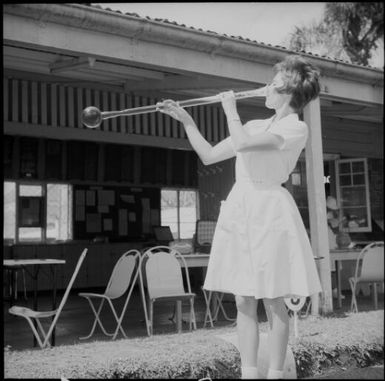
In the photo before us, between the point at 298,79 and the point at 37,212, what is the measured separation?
30.9 feet

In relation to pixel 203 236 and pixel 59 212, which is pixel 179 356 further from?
pixel 59 212

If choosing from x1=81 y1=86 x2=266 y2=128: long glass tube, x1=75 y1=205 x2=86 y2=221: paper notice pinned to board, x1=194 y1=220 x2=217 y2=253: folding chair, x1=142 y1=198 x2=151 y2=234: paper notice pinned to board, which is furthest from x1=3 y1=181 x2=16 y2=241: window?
x1=81 y1=86 x2=266 y2=128: long glass tube

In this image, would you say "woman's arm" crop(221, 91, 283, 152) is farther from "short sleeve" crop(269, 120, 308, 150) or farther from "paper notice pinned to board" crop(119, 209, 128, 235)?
"paper notice pinned to board" crop(119, 209, 128, 235)

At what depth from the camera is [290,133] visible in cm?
220

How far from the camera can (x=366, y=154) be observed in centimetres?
979

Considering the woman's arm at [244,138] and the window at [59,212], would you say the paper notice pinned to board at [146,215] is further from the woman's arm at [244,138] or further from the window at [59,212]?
the woman's arm at [244,138]

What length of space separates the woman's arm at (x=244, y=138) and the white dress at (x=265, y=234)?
0.05m

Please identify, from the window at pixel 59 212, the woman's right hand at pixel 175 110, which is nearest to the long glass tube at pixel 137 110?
the woman's right hand at pixel 175 110

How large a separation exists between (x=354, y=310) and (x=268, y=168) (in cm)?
515

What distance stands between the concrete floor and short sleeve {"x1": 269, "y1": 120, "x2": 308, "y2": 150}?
3.52 metres

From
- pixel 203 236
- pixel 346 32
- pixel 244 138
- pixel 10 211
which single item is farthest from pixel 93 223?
pixel 244 138

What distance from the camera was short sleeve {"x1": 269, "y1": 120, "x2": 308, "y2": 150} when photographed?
2186mm

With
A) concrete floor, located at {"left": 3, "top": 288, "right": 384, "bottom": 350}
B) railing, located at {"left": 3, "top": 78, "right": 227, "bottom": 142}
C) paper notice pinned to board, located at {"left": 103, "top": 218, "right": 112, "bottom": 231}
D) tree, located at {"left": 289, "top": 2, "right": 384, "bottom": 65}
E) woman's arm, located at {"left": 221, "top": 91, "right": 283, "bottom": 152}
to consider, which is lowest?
concrete floor, located at {"left": 3, "top": 288, "right": 384, "bottom": 350}

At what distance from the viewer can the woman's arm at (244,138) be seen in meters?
2.11
